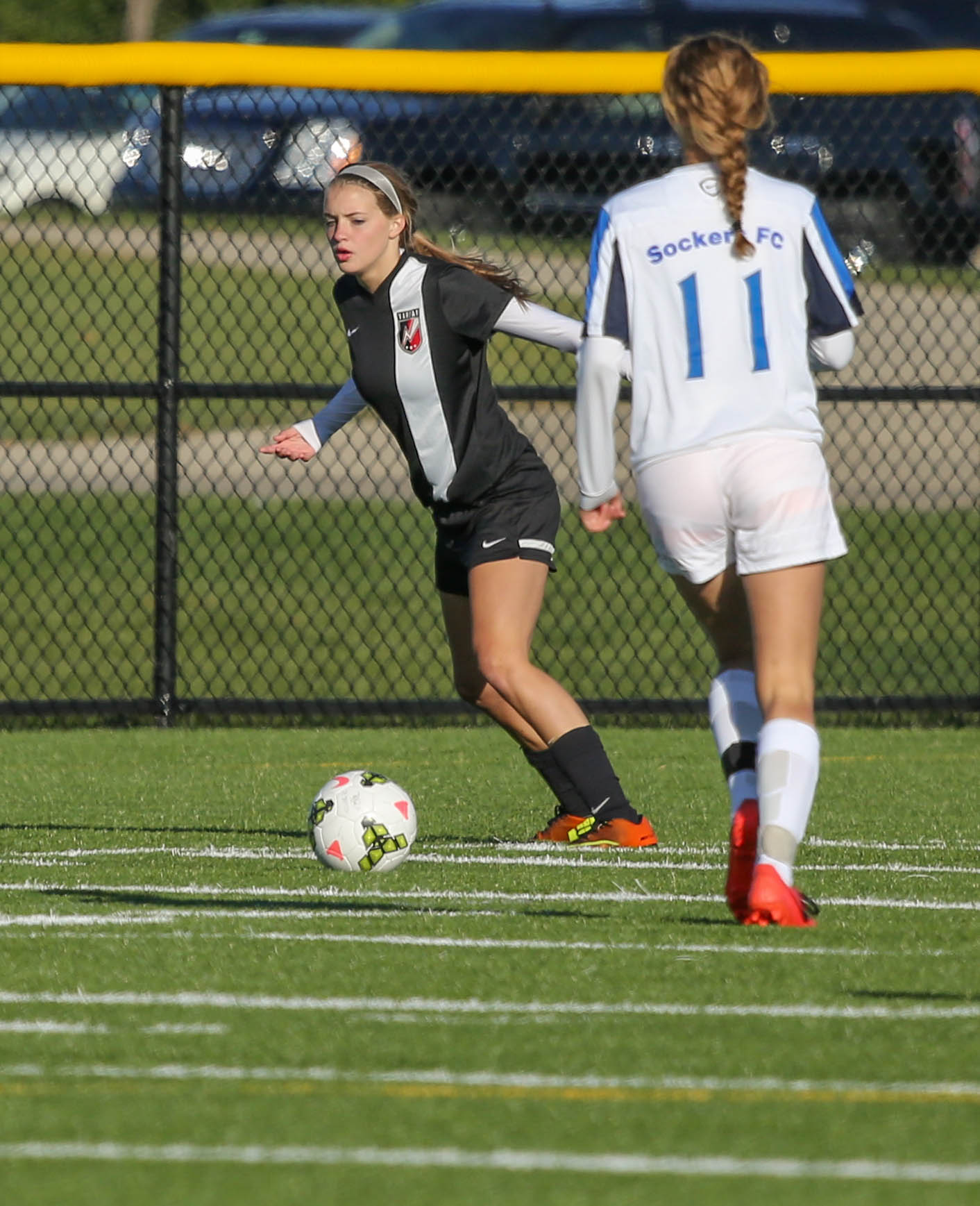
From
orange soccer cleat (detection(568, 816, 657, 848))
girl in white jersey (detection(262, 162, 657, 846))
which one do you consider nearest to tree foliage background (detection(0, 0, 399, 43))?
girl in white jersey (detection(262, 162, 657, 846))

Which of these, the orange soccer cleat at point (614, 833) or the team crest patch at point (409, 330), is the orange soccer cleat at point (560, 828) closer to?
the orange soccer cleat at point (614, 833)

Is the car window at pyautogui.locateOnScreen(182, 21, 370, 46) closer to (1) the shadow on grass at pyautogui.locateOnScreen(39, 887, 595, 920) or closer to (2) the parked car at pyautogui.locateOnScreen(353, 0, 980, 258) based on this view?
(2) the parked car at pyautogui.locateOnScreen(353, 0, 980, 258)

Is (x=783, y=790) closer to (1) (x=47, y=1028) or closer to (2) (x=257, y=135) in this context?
(1) (x=47, y=1028)

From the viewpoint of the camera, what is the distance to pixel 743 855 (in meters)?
5.02

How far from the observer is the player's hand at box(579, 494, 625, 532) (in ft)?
16.4

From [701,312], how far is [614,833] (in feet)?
7.44

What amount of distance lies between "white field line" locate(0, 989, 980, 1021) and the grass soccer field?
12 mm

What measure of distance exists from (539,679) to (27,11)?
78.3ft

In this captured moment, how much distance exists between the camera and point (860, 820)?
7.37 meters

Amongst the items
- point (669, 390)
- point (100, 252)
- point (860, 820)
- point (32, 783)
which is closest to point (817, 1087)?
point (669, 390)

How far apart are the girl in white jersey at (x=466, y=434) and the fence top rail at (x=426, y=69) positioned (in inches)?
122

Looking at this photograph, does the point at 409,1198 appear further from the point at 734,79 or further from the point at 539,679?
the point at 539,679

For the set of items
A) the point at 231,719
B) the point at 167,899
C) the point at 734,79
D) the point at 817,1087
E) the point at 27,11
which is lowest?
the point at 231,719

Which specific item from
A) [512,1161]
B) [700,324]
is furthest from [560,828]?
[512,1161]
